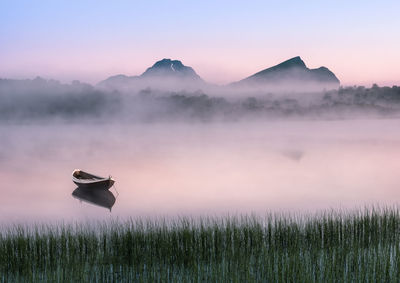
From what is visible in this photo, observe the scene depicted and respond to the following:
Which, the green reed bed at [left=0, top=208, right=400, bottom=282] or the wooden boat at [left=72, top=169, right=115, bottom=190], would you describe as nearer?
the green reed bed at [left=0, top=208, right=400, bottom=282]

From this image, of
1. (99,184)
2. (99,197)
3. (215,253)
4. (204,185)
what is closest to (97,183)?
(99,184)

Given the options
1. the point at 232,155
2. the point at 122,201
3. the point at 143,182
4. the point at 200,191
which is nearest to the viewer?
the point at 122,201

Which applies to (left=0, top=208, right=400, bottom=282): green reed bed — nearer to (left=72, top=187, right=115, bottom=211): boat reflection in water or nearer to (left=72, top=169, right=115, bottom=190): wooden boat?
(left=72, top=169, right=115, bottom=190): wooden boat

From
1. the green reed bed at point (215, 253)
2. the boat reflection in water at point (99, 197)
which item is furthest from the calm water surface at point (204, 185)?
the green reed bed at point (215, 253)

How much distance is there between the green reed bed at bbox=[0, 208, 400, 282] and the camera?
7452 millimetres

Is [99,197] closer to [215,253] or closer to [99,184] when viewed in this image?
[99,184]

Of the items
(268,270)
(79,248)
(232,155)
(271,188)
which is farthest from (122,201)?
(232,155)

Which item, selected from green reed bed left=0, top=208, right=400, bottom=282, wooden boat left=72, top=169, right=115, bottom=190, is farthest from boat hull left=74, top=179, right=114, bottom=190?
green reed bed left=0, top=208, right=400, bottom=282

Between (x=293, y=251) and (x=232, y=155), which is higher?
(x=232, y=155)

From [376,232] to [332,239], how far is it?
1.14m

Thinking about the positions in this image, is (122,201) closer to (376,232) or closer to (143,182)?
(143,182)

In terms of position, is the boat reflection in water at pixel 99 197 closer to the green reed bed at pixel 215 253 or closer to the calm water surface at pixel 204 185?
the calm water surface at pixel 204 185

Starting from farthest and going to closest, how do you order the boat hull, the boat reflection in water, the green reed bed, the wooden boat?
the boat reflection in water < the boat hull < the wooden boat < the green reed bed

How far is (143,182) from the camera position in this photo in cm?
3275
